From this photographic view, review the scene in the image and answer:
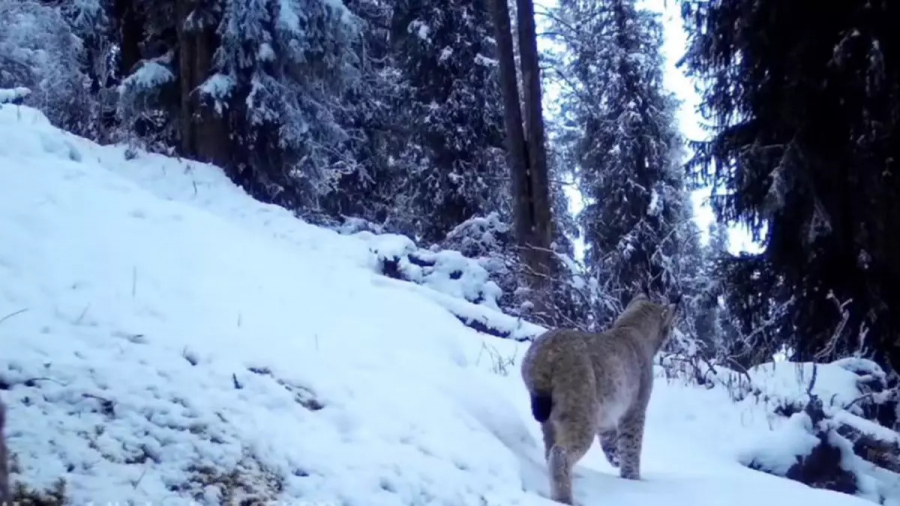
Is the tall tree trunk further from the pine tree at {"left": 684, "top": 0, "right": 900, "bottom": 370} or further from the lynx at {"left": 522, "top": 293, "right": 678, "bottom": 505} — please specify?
the lynx at {"left": 522, "top": 293, "right": 678, "bottom": 505}

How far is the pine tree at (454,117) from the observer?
769 inches

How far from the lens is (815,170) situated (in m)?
10.7

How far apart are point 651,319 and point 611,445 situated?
1.23 m

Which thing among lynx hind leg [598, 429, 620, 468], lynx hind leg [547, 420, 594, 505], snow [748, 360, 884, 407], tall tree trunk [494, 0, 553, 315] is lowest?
snow [748, 360, 884, 407]

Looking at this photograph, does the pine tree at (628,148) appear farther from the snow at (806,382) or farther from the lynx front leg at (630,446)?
the lynx front leg at (630,446)

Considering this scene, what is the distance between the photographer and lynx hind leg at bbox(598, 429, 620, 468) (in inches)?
256

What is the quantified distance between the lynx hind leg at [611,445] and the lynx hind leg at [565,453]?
0.95 m

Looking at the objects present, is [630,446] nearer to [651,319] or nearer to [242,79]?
[651,319]

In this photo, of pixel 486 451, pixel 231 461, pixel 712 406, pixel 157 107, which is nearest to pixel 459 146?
pixel 157 107

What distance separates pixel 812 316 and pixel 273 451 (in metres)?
8.23

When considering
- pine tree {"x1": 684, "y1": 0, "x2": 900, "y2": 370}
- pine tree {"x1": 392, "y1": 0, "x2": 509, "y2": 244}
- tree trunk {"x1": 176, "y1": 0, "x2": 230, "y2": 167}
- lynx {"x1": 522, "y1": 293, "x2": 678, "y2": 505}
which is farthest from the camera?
pine tree {"x1": 392, "y1": 0, "x2": 509, "y2": 244}

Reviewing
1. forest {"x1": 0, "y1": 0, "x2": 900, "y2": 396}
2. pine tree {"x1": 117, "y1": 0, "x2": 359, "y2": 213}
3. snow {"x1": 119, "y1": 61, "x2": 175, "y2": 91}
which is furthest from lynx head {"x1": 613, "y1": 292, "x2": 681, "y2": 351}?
snow {"x1": 119, "y1": 61, "x2": 175, "y2": 91}

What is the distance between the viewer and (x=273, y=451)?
4234mm

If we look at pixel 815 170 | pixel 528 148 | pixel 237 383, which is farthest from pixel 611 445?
pixel 528 148
